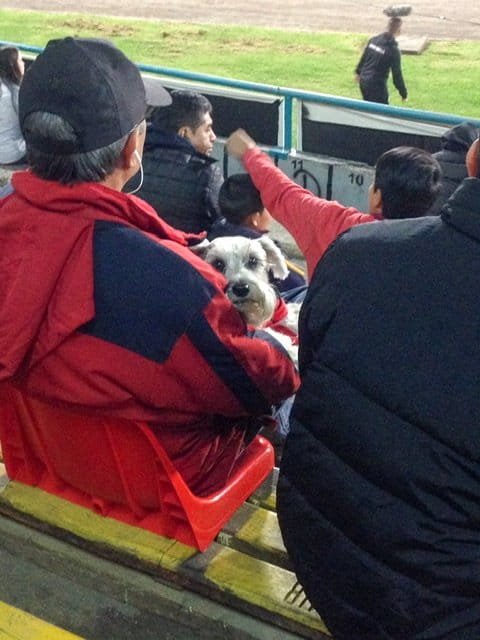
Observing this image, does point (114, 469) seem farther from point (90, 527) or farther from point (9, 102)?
point (9, 102)

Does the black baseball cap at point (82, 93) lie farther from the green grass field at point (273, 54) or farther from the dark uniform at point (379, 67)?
the green grass field at point (273, 54)

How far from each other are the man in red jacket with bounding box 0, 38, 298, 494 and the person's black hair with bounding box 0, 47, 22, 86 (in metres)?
6.22

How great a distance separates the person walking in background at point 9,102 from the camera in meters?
8.24

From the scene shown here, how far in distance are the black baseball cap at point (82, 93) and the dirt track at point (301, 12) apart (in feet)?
59.0

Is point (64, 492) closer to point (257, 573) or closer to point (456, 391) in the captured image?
point (257, 573)

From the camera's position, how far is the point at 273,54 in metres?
17.3

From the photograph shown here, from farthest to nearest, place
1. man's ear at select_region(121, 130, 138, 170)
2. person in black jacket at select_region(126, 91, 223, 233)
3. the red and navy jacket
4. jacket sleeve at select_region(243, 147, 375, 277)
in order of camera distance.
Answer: person in black jacket at select_region(126, 91, 223, 233) → jacket sleeve at select_region(243, 147, 375, 277) → man's ear at select_region(121, 130, 138, 170) → the red and navy jacket

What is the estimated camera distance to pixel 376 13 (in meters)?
22.0

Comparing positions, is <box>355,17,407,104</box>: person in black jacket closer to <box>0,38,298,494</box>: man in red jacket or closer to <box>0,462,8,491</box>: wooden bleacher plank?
<box>0,462,8,491</box>: wooden bleacher plank

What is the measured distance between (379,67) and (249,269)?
9.64m

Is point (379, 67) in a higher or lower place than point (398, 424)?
lower

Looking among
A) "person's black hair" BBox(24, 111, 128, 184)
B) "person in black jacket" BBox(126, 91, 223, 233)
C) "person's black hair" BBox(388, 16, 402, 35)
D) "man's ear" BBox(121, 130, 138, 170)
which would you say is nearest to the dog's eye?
"person in black jacket" BBox(126, 91, 223, 233)

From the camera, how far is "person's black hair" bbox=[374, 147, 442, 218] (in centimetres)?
351

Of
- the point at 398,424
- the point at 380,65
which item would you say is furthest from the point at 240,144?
the point at 380,65
